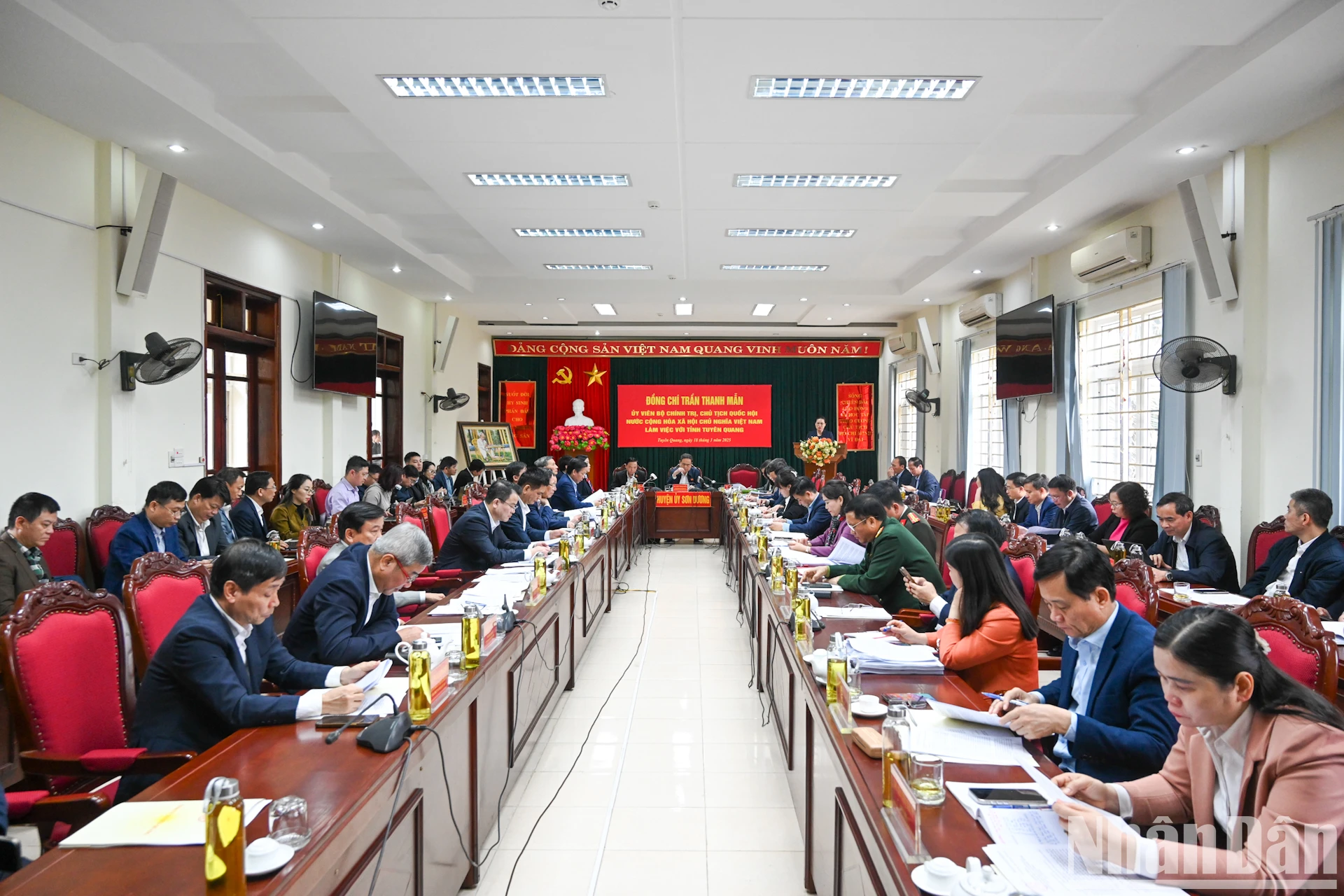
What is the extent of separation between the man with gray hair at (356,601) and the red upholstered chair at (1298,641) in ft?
7.75

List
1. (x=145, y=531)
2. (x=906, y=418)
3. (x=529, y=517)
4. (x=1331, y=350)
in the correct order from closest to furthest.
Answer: (x=145, y=531) < (x=1331, y=350) < (x=529, y=517) < (x=906, y=418)

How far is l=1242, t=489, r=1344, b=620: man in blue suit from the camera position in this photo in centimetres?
326

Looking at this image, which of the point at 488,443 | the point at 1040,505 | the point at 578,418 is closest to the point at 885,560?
the point at 1040,505

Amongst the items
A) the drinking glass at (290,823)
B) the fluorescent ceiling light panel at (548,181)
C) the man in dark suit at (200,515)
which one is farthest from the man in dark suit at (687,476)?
the drinking glass at (290,823)

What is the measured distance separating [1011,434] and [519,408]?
8.64 m

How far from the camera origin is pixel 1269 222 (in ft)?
15.4

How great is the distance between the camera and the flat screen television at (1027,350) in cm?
736

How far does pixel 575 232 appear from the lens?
710 centimetres

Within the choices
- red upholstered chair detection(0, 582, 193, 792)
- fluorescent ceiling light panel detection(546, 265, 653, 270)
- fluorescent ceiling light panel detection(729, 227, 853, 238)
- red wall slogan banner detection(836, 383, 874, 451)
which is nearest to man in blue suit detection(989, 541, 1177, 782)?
red upholstered chair detection(0, 582, 193, 792)

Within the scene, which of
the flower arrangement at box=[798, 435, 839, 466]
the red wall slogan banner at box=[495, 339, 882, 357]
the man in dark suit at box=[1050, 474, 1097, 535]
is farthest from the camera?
the red wall slogan banner at box=[495, 339, 882, 357]

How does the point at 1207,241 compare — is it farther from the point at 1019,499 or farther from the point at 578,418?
the point at 578,418

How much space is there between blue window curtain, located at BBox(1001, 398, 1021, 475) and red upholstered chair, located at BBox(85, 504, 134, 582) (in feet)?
26.4

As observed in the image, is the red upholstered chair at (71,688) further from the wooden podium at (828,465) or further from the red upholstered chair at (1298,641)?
the wooden podium at (828,465)

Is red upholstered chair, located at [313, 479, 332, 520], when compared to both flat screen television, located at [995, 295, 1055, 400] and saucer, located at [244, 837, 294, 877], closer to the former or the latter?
saucer, located at [244, 837, 294, 877]
